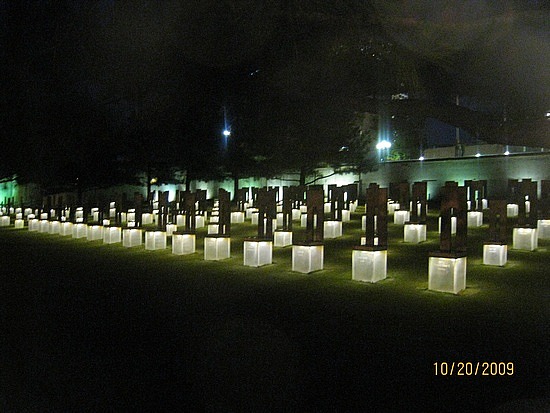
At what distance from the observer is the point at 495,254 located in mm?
10695

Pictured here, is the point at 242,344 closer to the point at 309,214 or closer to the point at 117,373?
the point at 117,373

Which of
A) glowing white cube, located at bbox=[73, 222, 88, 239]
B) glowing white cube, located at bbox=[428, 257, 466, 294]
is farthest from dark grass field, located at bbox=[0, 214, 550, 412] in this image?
glowing white cube, located at bbox=[73, 222, 88, 239]

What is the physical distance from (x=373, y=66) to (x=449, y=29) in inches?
103

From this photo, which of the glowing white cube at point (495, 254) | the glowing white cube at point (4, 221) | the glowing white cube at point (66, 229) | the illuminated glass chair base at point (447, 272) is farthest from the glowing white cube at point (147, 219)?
the illuminated glass chair base at point (447, 272)

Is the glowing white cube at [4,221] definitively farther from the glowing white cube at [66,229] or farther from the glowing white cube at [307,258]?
the glowing white cube at [307,258]

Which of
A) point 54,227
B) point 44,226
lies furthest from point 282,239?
point 44,226

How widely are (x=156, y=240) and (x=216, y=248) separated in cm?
311

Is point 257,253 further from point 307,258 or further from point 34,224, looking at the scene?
point 34,224

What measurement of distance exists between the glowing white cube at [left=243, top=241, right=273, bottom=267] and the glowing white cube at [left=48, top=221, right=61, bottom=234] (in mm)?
12866

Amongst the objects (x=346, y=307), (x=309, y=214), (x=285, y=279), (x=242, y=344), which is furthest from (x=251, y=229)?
(x=242, y=344)

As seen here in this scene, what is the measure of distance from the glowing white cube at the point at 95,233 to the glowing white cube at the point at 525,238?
13218 mm

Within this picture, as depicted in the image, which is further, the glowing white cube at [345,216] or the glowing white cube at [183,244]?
the glowing white cube at [345,216]

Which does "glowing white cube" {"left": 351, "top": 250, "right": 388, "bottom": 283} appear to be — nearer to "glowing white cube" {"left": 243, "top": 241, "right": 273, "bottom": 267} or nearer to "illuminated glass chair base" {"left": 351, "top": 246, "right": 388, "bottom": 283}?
"illuminated glass chair base" {"left": 351, "top": 246, "right": 388, "bottom": 283}
